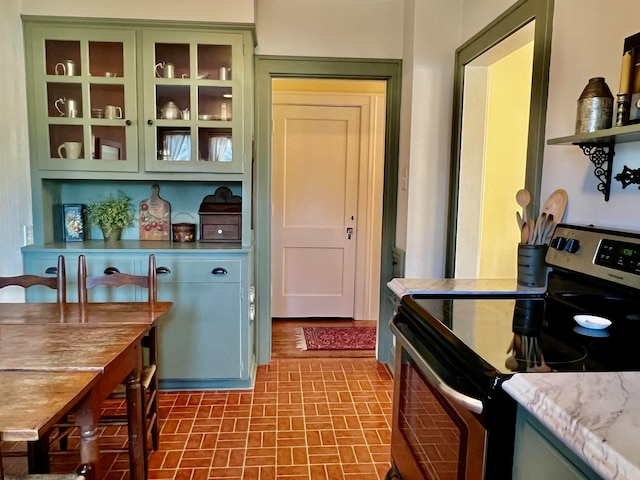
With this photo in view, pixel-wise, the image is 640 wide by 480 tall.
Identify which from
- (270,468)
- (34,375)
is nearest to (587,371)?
(34,375)

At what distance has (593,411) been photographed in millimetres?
728

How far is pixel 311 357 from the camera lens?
3426 mm

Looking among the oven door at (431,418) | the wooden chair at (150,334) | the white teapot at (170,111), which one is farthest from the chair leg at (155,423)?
the white teapot at (170,111)

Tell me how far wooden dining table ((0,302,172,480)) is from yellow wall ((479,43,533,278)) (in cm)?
203

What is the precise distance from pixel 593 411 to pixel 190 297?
7.61ft

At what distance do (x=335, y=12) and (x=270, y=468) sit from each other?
2.77 meters

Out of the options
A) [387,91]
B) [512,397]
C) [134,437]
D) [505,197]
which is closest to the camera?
[512,397]

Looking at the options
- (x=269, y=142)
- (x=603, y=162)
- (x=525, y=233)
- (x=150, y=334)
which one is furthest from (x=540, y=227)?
(x=269, y=142)

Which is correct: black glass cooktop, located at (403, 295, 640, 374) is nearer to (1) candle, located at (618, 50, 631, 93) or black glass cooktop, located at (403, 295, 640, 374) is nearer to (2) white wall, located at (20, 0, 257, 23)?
(1) candle, located at (618, 50, 631, 93)

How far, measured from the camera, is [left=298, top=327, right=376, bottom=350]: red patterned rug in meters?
3.65

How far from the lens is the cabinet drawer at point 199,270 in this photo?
266cm

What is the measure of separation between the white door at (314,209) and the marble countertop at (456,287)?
2.56 metres

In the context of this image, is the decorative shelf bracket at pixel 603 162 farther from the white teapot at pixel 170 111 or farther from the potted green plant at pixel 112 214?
the potted green plant at pixel 112 214

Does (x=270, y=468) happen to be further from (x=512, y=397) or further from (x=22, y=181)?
(x=22, y=181)
